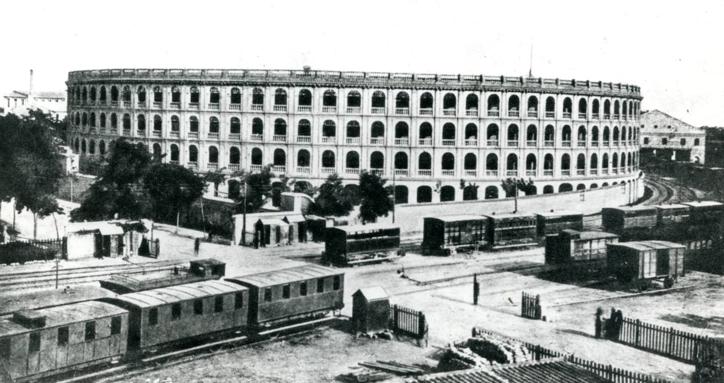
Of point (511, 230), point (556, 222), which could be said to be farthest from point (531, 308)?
point (556, 222)

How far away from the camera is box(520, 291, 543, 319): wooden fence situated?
28562mm

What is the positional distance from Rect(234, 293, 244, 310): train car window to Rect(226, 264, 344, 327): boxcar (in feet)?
1.94

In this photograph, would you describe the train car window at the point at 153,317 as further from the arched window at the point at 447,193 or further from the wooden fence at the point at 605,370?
the arched window at the point at 447,193

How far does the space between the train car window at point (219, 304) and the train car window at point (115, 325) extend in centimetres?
376

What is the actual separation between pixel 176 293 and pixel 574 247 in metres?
24.4

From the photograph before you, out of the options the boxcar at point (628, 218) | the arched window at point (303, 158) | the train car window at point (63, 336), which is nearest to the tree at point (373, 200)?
the boxcar at point (628, 218)

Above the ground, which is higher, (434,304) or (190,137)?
(190,137)

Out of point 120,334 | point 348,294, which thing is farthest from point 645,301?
point 120,334

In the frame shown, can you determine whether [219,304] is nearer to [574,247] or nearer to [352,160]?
[574,247]

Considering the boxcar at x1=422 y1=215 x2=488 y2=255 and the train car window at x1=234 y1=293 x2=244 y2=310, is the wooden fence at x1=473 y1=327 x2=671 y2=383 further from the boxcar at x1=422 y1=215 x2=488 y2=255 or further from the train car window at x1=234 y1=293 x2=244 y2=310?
the boxcar at x1=422 y1=215 x2=488 y2=255

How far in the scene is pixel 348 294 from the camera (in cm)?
3284

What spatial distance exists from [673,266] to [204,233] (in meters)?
31.3

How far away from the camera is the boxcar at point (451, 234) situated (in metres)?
42.9

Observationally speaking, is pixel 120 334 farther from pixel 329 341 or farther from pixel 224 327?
pixel 329 341
